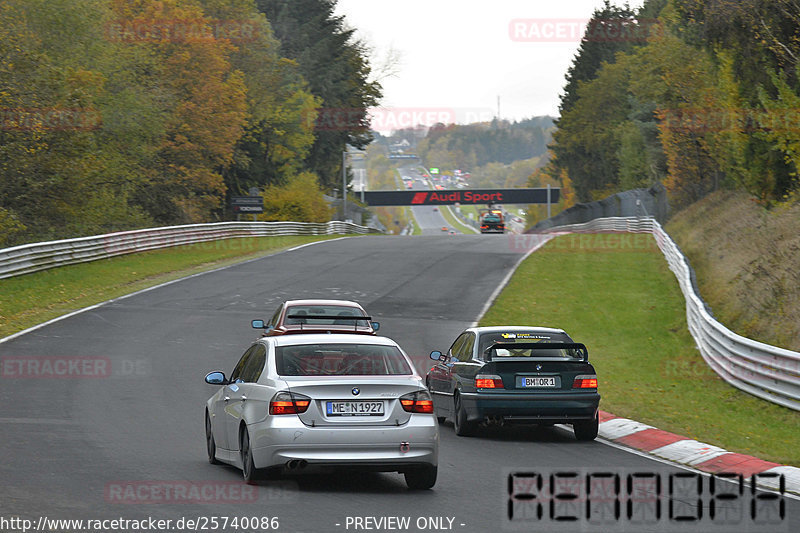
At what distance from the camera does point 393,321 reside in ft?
85.9

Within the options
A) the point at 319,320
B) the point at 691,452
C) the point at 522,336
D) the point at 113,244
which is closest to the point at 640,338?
the point at 319,320

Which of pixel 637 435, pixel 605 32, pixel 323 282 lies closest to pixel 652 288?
pixel 323 282

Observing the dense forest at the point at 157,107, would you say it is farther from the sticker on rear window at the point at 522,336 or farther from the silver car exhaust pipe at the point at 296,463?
the silver car exhaust pipe at the point at 296,463

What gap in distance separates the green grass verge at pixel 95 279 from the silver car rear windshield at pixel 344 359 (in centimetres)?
1448

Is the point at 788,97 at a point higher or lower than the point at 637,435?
higher

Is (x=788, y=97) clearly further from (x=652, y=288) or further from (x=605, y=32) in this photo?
(x=605, y=32)

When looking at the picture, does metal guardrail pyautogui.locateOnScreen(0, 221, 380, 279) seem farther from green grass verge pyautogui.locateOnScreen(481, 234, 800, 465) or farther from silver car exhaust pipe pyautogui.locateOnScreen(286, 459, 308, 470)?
silver car exhaust pipe pyautogui.locateOnScreen(286, 459, 308, 470)

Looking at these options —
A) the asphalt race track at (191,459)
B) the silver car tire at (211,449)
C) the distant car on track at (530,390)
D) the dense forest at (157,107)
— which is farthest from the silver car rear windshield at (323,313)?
the dense forest at (157,107)

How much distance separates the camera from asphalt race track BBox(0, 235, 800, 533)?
26.4ft

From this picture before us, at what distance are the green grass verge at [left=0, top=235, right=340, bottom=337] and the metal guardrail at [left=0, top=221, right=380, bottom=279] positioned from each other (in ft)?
0.95

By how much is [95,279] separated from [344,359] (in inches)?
971

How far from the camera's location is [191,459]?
10.6 m

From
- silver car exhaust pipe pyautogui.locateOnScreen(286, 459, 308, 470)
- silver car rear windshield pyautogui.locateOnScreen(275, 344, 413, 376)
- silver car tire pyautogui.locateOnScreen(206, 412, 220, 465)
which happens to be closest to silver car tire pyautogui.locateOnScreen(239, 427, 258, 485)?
silver car exhaust pipe pyautogui.locateOnScreen(286, 459, 308, 470)

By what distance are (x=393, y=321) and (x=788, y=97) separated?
1208 centimetres
